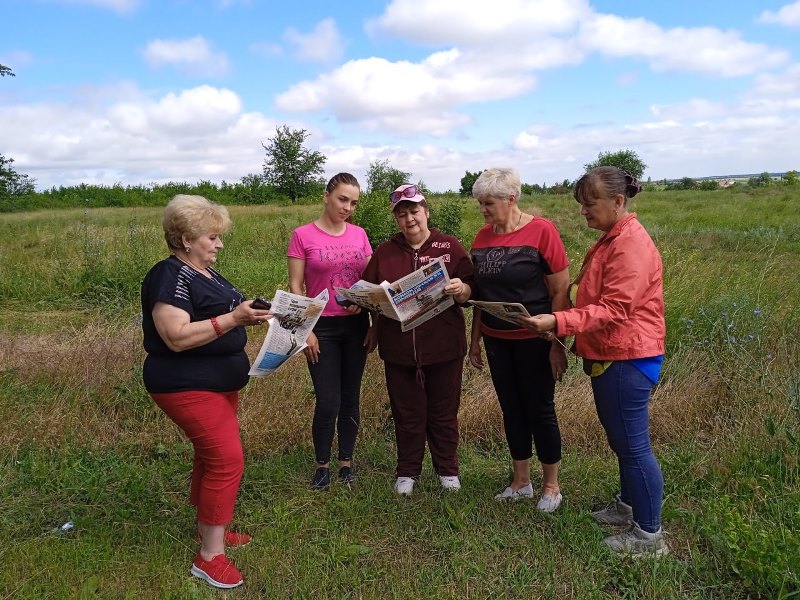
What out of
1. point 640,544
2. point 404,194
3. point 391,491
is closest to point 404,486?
point 391,491

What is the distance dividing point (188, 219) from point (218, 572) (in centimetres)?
168

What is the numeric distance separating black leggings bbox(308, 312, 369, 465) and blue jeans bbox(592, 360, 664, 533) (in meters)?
1.48

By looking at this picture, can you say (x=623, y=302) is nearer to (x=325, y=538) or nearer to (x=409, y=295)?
(x=409, y=295)

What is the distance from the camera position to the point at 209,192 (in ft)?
136

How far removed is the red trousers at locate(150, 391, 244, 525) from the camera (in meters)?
2.68

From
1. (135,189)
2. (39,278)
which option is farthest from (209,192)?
(39,278)

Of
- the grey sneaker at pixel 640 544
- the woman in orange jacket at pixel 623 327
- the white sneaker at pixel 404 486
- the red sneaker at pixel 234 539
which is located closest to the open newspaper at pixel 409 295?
the woman in orange jacket at pixel 623 327

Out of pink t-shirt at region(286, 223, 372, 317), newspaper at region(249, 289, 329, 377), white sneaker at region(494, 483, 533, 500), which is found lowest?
white sneaker at region(494, 483, 533, 500)

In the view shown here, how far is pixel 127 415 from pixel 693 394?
14.4ft

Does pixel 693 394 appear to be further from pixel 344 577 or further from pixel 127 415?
pixel 127 415

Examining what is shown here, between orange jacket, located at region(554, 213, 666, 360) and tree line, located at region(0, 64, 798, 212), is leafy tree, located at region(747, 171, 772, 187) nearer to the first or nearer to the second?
tree line, located at region(0, 64, 798, 212)

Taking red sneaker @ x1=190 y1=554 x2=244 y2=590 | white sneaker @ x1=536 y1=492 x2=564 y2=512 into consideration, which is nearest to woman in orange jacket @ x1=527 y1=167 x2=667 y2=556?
white sneaker @ x1=536 y1=492 x2=564 y2=512

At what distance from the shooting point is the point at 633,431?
2.87 metres

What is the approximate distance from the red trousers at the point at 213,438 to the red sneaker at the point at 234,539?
33 centimetres
